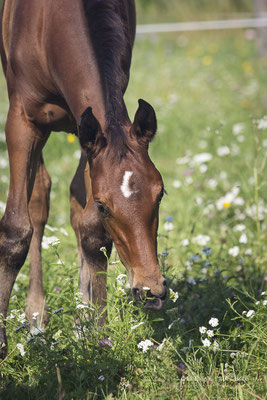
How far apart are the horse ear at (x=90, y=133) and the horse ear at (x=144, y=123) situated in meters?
0.14

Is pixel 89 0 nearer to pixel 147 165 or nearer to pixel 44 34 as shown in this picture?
pixel 44 34

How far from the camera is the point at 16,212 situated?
118 inches

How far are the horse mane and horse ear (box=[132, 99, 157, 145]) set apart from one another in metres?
0.06

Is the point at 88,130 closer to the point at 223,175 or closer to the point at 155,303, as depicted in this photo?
the point at 155,303

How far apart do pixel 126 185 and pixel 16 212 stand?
0.85 m

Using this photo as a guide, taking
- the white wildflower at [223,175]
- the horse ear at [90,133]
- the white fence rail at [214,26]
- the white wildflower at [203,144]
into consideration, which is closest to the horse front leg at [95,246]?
the horse ear at [90,133]

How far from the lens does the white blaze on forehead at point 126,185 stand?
2.34 metres

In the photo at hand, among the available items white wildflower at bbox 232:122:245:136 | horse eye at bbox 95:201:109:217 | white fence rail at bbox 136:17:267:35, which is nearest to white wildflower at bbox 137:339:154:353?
horse eye at bbox 95:201:109:217

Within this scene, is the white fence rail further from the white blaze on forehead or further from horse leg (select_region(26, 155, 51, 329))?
the white blaze on forehead

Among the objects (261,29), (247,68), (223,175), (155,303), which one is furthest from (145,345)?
(261,29)

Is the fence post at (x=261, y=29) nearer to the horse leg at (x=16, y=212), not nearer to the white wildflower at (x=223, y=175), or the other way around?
the white wildflower at (x=223, y=175)

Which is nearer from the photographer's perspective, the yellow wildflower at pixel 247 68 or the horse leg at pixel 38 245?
the horse leg at pixel 38 245

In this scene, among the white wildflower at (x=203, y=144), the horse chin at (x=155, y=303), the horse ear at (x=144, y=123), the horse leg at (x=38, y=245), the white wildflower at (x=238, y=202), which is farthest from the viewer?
the white wildflower at (x=203, y=144)

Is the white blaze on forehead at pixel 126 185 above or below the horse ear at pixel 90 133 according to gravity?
below
